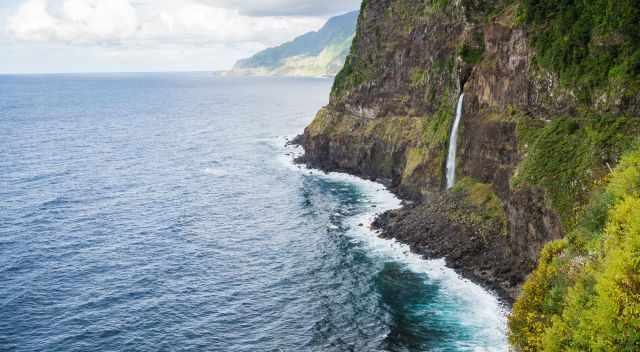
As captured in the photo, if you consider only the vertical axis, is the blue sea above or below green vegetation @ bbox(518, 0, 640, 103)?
below

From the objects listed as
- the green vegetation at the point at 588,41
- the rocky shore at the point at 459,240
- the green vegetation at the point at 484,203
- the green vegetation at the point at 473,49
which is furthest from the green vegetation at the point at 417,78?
the green vegetation at the point at 588,41

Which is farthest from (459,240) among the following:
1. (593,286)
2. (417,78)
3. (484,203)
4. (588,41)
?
(417,78)

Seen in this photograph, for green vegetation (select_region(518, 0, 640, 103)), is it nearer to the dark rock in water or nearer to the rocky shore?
the rocky shore

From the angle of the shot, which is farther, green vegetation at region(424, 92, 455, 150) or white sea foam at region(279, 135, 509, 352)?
green vegetation at region(424, 92, 455, 150)

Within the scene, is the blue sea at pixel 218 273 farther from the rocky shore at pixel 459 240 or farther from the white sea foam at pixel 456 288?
the rocky shore at pixel 459 240

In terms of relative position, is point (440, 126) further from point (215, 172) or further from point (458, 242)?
point (215, 172)

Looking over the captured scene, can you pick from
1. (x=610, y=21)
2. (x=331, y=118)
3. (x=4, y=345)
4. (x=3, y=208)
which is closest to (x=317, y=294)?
(x=4, y=345)

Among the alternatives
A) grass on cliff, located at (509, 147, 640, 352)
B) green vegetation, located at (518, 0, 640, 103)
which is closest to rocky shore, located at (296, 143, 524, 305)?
grass on cliff, located at (509, 147, 640, 352)

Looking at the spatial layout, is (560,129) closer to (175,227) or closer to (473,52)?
(473,52)

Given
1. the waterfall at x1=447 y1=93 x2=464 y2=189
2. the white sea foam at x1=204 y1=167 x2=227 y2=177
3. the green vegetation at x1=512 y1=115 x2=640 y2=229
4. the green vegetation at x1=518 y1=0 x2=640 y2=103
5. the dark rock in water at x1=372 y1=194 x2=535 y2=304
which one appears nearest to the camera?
the green vegetation at x1=512 y1=115 x2=640 y2=229
